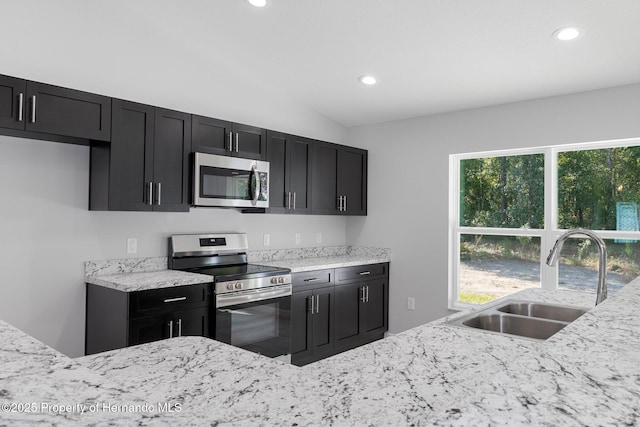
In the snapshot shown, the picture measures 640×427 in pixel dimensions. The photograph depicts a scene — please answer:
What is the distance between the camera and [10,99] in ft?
8.18

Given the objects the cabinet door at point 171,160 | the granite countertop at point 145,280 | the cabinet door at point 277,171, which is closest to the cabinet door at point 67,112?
the cabinet door at point 171,160

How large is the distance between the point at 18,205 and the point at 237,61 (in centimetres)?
209

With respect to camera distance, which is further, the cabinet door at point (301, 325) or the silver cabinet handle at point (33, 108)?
the cabinet door at point (301, 325)

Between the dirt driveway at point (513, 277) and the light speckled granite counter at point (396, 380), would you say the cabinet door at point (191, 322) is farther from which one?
the dirt driveway at point (513, 277)

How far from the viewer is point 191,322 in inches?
120

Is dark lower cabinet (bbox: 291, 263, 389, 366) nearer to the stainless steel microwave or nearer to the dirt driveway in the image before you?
the stainless steel microwave

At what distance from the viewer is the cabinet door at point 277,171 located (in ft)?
13.3

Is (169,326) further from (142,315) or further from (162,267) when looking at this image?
(162,267)

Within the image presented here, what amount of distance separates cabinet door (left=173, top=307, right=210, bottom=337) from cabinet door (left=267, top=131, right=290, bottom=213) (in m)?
1.25

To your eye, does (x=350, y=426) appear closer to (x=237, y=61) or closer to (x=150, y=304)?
(x=150, y=304)

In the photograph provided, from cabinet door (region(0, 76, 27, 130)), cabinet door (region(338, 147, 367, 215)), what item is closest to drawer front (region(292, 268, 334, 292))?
cabinet door (region(338, 147, 367, 215))

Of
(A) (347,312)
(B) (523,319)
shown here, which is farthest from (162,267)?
(B) (523,319)

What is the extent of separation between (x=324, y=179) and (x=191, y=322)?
2.10 m

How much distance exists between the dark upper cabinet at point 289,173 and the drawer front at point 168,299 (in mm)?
1173
